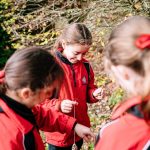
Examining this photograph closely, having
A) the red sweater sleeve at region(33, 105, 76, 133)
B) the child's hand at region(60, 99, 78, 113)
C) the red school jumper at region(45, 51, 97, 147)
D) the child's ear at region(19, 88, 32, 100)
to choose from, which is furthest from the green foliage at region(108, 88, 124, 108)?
the child's ear at region(19, 88, 32, 100)

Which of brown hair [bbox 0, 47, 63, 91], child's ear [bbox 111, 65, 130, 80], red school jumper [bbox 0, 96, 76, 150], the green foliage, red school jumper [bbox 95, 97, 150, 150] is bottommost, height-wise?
the green foliage

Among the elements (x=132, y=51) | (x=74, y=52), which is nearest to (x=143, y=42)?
(x=132, y=51)

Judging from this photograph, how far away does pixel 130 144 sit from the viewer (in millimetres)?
1714

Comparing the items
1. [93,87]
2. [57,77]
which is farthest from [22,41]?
[57,77]

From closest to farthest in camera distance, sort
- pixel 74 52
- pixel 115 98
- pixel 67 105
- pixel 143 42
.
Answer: pixel 143 42 < pixel 67 105 < pixel 74 52 < pixel 115 98

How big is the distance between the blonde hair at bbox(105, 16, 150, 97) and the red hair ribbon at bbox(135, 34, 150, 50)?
0.02 m

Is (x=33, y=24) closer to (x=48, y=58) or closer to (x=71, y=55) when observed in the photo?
(x=71, y=55)

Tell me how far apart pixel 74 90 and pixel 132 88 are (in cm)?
160

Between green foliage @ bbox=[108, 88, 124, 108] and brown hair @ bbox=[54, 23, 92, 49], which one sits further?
green foliage @ bbox=[108, 88, 124, 108]

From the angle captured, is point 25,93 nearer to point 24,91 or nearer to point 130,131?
point 24,91

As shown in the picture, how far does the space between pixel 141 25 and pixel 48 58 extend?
671 millimetres

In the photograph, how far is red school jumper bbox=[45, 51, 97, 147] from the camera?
331 cm

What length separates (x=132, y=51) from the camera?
1.73 metres

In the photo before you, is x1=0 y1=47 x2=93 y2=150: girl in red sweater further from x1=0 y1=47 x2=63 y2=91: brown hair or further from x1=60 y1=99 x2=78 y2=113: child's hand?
x1=60 y1=99 x2=78 y2=113: child's hand
